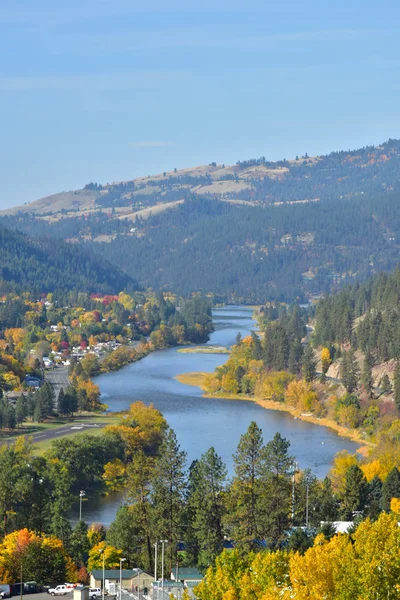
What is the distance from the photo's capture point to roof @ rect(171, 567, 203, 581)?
128 feet

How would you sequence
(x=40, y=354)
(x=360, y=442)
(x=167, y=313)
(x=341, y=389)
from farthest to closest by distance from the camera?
(x=167, y=313)
(x=40, y=354)
(x=341, y=389)
(x=360, y=442)

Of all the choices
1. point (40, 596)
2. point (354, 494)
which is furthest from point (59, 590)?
point (354, 494)

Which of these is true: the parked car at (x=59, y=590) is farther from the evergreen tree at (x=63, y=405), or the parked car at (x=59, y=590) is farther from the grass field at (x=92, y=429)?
the evergreen tree at (x=63, y=405)

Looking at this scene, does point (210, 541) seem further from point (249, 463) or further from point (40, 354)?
point (40, 354)

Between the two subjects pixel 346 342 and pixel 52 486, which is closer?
pixel 52 486

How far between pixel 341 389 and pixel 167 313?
79064mm

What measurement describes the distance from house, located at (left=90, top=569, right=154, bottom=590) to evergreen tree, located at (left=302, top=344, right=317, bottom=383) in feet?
190

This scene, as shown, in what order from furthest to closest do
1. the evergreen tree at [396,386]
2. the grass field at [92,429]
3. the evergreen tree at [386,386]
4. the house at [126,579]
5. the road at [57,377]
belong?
the road at [57,377] → the evergreen tree at [386,386] → the evergreen tree at [396,386] → the grass field at [92,429] → the house at [126,579]

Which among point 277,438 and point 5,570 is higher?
point 277,438

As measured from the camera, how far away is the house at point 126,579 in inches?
1471

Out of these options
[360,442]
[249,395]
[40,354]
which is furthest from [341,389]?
[40,354]

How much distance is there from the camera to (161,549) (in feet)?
136

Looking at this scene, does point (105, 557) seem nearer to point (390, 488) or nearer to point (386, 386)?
point (390, 488)

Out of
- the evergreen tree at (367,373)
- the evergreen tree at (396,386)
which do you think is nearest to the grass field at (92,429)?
the evergreen tree at (367,373)
